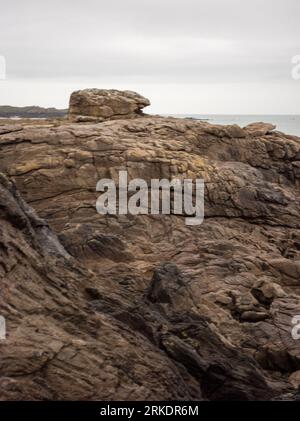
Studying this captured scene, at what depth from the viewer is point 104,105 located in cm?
5391

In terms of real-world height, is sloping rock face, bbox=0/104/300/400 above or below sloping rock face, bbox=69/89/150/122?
below

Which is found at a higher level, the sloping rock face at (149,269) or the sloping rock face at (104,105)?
the sloping rock face at (104,105)

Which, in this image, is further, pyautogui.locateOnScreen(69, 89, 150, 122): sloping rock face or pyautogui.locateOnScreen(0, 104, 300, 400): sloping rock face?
pyautogui.locateOnScreen(69, 89, 150, 122): sloping rock face

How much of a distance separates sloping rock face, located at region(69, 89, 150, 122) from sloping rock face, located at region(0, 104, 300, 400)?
152 inches

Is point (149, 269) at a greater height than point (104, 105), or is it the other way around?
point (104, 105)

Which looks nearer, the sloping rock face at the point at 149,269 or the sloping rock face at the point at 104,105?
the sloping rock face at the point at 149,269

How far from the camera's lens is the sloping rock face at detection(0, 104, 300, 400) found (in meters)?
19.2

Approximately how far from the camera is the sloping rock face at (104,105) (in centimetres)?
5347

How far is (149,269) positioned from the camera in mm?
34938

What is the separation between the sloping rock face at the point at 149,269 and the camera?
19219mm

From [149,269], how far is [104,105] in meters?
23.7

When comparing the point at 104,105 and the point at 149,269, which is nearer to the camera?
the point at 149,269

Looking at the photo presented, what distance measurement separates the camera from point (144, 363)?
20.3m

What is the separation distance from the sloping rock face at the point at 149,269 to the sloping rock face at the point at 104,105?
385 cm
